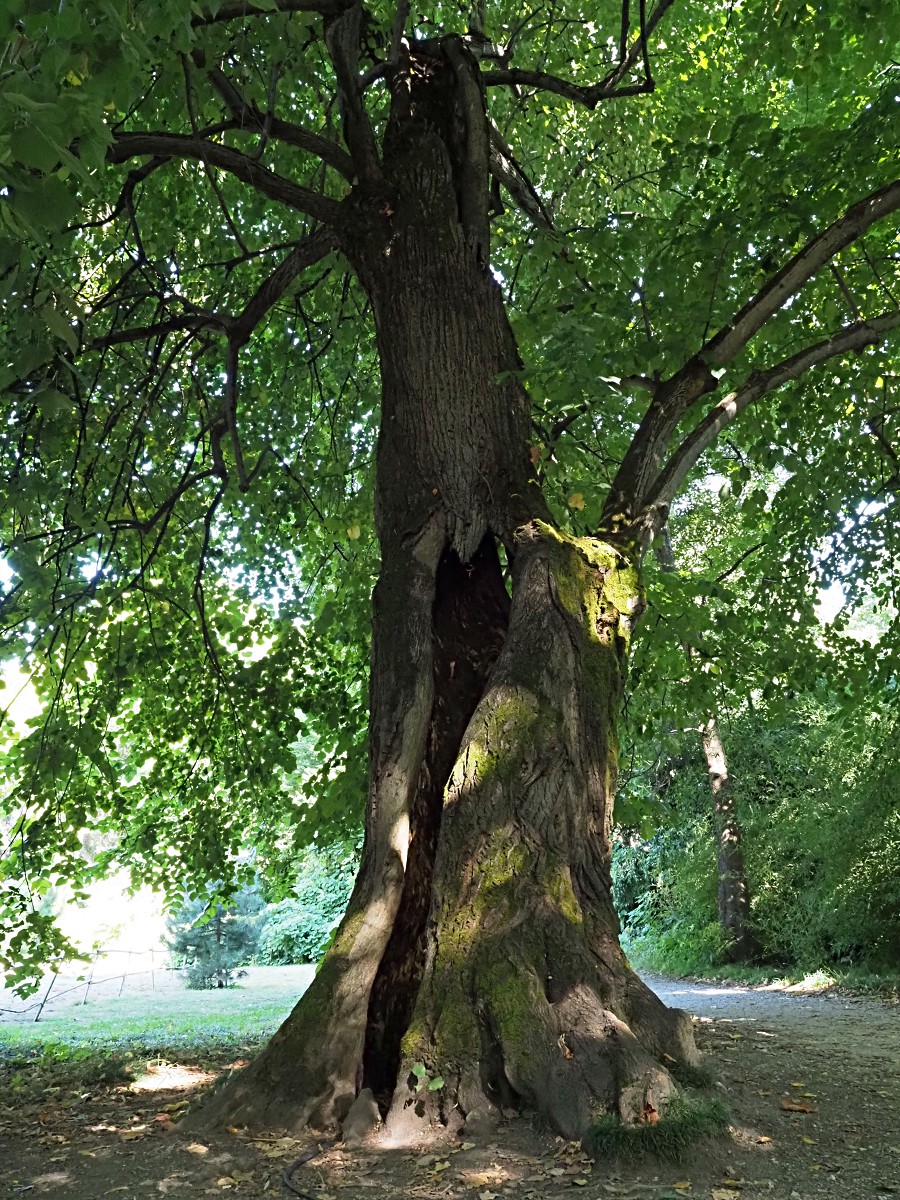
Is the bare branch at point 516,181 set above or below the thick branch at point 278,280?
above

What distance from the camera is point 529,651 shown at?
4.33 metres

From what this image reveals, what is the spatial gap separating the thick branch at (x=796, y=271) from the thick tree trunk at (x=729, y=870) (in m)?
9.10

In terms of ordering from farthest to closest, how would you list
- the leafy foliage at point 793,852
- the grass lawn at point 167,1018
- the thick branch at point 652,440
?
the leafy foliage at point 793,852
the grass lawn at point 167,1018
the thick branch at point 652,440

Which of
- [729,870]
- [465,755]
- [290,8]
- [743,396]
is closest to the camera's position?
[465,755]

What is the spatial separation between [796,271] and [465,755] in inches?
131

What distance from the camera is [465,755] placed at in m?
4.11

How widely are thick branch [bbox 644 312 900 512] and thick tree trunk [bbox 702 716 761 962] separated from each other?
8.61m

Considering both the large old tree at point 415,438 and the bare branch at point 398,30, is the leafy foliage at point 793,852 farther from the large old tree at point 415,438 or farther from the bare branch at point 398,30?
the bare branch at point 398,30

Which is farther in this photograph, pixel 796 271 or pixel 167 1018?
pixel 167 1018

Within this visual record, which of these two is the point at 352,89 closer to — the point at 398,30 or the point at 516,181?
the point at 398,30

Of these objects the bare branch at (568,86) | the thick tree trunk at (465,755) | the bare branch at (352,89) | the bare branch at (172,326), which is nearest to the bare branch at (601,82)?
the bare branch at (568,86)

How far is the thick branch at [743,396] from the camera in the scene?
5.25 metres

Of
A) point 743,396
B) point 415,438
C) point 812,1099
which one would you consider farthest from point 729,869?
point 415,438

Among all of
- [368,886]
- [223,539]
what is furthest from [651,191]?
[368,886]
